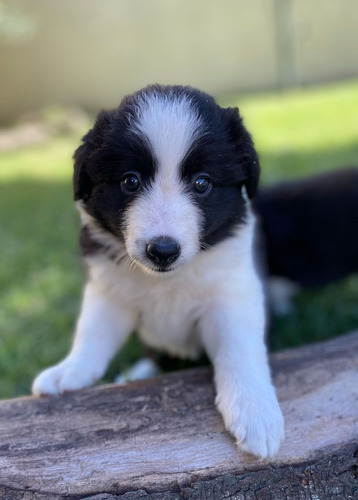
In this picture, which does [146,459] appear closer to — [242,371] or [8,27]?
[242,371]

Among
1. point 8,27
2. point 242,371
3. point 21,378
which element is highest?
point 8,27

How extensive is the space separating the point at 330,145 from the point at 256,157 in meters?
5.72

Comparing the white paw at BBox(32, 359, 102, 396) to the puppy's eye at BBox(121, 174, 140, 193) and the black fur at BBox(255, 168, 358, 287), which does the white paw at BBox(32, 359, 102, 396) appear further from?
the black fur at BBox(255, 168, 358, 287)

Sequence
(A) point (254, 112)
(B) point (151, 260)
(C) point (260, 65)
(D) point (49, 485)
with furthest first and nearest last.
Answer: (C) point (260, 65) → (A) point (254, 112) → (B) point (151, 260) → (D) point (49, 485)

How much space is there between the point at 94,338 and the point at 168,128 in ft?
3.94

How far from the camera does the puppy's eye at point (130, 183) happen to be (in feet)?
7.52

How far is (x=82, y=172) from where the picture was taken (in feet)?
8.17

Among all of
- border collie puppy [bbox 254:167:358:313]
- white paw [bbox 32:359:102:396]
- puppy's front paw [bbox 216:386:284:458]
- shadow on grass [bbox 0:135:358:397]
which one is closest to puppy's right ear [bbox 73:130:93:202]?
white paw [bbox 32:359:102:396]

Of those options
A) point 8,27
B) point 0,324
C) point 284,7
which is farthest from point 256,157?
point 284,7

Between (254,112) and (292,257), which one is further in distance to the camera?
(254,112)

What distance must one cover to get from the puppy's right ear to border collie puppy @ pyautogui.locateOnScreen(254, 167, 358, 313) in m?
1.65

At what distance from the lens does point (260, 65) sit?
1337cm

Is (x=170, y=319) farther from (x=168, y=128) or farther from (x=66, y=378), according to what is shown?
(x=168, y=128)

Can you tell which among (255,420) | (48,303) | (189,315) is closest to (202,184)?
(189,315)
